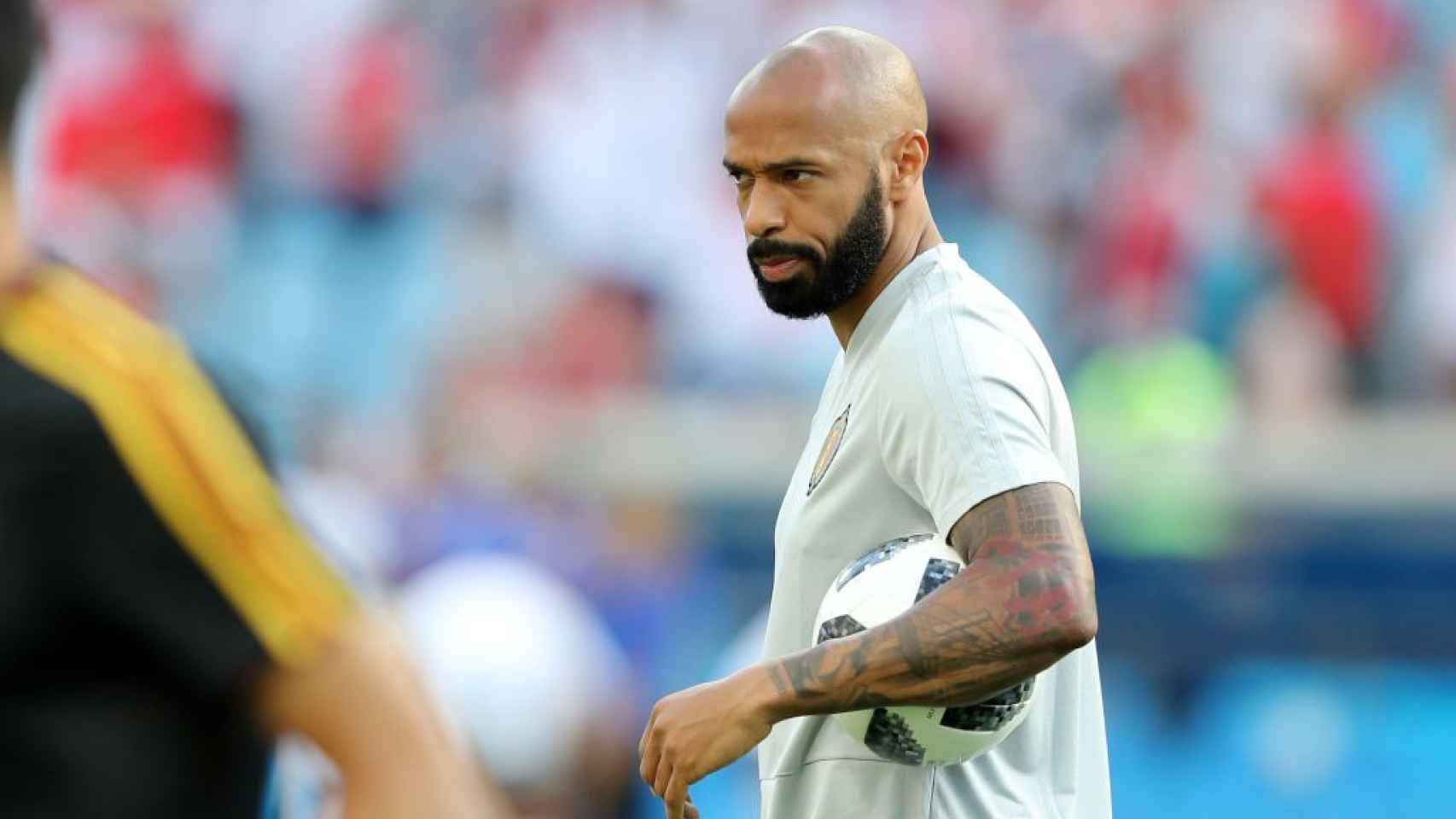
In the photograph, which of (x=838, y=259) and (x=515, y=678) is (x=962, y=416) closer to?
(x=838, y=259)

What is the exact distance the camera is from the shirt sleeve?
3258 millimetres

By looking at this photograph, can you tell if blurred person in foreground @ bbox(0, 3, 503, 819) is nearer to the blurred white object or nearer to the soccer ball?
the soccer ball

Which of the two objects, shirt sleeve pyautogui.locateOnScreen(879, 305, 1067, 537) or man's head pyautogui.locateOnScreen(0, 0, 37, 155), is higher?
shirt sleeve pyautogui.locateOnScreen(879, 305, 1067, 537)

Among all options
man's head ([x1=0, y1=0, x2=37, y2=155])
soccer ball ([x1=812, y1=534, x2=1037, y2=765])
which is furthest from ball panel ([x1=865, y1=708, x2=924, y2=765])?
man's head ([x1=0, y1=0, x2=37, y2=155])

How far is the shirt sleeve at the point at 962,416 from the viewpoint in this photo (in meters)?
3.26

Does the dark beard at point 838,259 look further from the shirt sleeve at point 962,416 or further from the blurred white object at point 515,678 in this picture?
the blurred white object at point 515,678

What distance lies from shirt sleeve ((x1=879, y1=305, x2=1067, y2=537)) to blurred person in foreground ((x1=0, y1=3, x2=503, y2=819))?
1365mm

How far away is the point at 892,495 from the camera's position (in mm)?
3539

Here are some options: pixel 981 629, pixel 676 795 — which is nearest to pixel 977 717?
pixel 981 629

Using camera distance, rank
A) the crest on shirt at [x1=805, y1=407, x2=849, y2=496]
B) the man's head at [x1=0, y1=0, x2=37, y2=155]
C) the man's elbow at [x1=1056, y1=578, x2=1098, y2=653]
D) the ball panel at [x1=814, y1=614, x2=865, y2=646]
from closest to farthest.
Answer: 1. the man's head at [x1=0, y1=0, x2=37, y2=155]
2. the man's elbow at [x1=1056, y1=578, x2=1098, y2=653]
3. the ball panel at [x1=814, y1=614, x2=865, y2=646]
4. the crest on shirt at [x1=805, y1=407, x2=849, y2=496]

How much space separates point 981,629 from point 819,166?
0.89m

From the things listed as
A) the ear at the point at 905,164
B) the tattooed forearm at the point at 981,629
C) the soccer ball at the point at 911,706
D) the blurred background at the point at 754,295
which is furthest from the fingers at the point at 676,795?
the blurred background at the point at 754,295

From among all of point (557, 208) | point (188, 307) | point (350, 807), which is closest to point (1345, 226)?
point (557, 208)

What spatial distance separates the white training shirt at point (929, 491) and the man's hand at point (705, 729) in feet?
1.11
